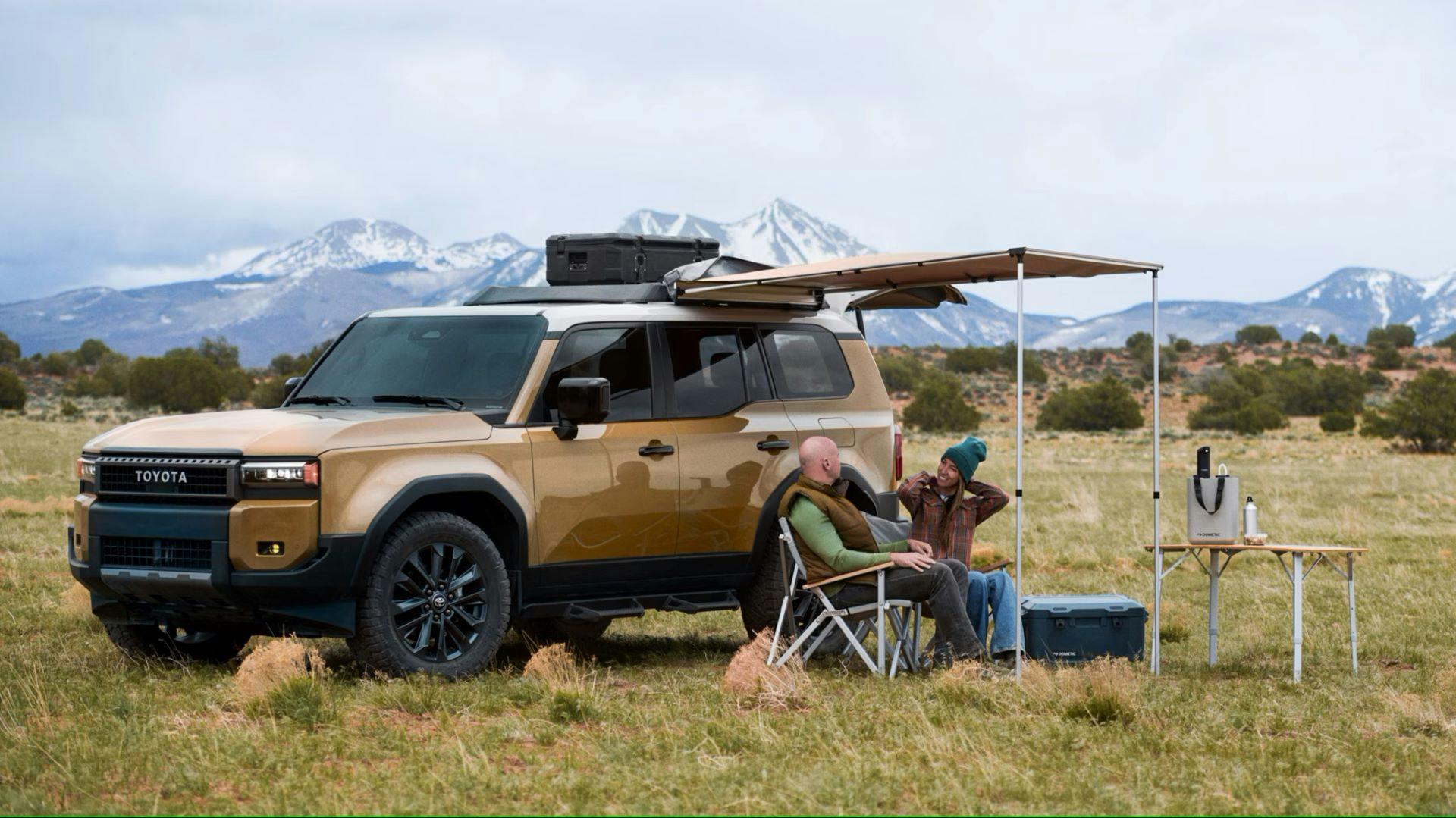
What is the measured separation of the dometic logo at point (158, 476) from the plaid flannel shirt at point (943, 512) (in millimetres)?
4061

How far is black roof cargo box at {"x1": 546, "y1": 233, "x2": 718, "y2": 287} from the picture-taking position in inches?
417

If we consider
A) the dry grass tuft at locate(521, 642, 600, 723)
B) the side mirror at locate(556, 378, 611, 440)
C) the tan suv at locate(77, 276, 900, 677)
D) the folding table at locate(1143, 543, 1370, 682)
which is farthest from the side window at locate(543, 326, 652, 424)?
the folding table at locate(1143, 543, 1370, 682)

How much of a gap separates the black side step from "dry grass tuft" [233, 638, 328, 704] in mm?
1241

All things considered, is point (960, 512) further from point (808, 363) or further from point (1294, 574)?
point (1294, 574)

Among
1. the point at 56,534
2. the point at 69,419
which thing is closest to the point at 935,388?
the point at 69,419

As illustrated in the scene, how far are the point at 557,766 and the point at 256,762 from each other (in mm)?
1166

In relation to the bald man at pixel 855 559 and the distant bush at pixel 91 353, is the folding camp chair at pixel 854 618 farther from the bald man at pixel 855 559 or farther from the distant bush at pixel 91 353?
the distant bush at pixel 91 353

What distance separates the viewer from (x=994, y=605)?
9188mm

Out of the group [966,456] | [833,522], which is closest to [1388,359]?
[966,456]

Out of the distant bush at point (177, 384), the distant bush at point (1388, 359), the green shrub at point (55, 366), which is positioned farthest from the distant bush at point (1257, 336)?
the green shrub at point (55, 366)

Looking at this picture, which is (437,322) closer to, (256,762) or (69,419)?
(256,762)

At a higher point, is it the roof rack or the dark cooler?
the roof rack

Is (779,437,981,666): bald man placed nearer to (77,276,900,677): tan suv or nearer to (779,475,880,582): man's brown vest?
(779,475,880,582): man's brown vest

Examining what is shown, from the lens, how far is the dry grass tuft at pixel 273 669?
743 centimetres
